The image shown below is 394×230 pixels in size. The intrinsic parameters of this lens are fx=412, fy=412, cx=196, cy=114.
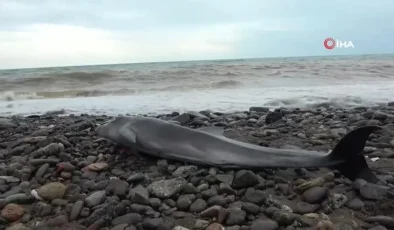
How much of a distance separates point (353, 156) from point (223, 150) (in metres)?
1.19

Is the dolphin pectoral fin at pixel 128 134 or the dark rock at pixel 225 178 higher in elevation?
the dolphin pectoral fin at pixel 128 134

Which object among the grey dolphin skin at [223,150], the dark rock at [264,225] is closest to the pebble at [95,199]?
the grey dolphin skin at [223,150]

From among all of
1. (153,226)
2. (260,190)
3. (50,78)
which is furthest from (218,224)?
(50,78)

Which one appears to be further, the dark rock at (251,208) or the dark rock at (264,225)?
the dark rock at (251,208)

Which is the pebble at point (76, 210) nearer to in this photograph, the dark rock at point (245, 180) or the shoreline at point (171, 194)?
the shoreline at point (171, 194)

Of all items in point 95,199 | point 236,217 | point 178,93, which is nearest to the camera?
point 236,217

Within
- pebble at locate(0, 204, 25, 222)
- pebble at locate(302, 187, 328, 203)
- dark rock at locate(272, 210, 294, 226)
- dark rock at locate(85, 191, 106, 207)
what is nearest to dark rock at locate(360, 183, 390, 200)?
pebble at locate(302, 187, 328, 203)

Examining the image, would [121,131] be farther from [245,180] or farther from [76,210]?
[245,180]

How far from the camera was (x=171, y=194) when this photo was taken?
11.1 feet

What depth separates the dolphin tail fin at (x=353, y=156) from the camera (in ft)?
11.0

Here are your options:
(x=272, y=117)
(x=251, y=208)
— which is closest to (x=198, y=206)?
(x=251, y=208)

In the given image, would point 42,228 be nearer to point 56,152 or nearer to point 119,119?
point 56,152

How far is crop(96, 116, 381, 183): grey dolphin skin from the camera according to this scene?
344cm

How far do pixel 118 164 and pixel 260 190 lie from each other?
1583 mm
